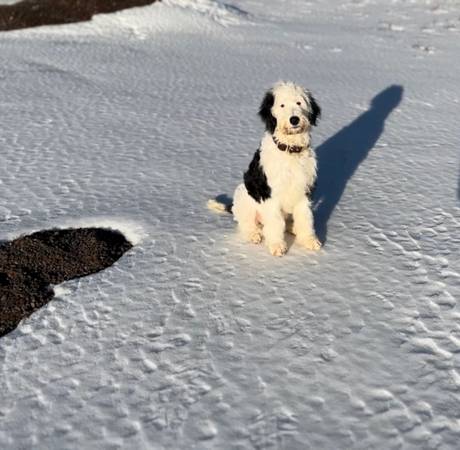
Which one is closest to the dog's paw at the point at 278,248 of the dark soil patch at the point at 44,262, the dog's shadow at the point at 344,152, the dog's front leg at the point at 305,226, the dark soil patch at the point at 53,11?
the dog's front leg at the point at 305,226

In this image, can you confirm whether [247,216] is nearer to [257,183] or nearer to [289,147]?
[257,183]

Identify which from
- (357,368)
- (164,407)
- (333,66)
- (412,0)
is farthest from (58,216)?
(412,0)

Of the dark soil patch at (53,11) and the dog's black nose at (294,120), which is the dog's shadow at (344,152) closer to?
the dog's black nose at (294,120)

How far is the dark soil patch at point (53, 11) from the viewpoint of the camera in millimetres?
18438

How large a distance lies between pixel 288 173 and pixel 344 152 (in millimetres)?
3875

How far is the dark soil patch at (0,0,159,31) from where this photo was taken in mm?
18438

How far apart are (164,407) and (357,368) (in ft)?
4.63

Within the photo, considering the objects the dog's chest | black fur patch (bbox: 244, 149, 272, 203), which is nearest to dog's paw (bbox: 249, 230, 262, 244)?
black fur patch (bbox: 244, 149, 272, 203)

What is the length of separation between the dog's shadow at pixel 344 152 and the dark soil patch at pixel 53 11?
11.1 metres

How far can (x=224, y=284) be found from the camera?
5.35m

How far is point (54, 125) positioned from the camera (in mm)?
10211

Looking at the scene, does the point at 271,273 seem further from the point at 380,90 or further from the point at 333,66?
the point at 333,66

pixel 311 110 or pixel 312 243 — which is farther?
pixel 312 243

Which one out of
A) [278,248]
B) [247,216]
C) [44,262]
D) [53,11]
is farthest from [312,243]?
[53,11]
